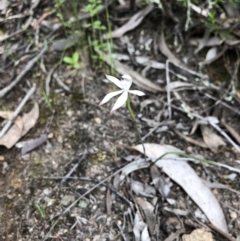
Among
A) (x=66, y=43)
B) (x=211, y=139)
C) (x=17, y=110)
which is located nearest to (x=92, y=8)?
(x=66, y=43)

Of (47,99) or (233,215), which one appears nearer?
(233,215)

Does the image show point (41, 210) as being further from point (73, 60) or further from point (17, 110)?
point (73, 60)

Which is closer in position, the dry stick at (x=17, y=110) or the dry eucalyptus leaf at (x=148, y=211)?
the dry eucalyptus leaf at (x=148, y=211)

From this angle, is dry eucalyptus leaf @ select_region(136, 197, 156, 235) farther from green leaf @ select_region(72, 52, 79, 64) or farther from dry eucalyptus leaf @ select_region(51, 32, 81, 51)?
dry eucalyptus leaf @ select_region(51, 32, 81, 51)

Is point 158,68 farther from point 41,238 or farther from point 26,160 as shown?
point 41,238

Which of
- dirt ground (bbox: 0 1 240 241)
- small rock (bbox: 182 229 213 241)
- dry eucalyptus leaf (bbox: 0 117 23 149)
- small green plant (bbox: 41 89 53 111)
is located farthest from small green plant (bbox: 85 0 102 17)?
small rock (bbox: 182 229 213 241)

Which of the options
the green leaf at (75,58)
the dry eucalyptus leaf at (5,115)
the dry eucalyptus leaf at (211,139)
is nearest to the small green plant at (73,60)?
the green leaf at (75,58)

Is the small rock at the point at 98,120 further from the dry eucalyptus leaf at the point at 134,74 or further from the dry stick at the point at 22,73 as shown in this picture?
the dry stick at the point at 22,73
